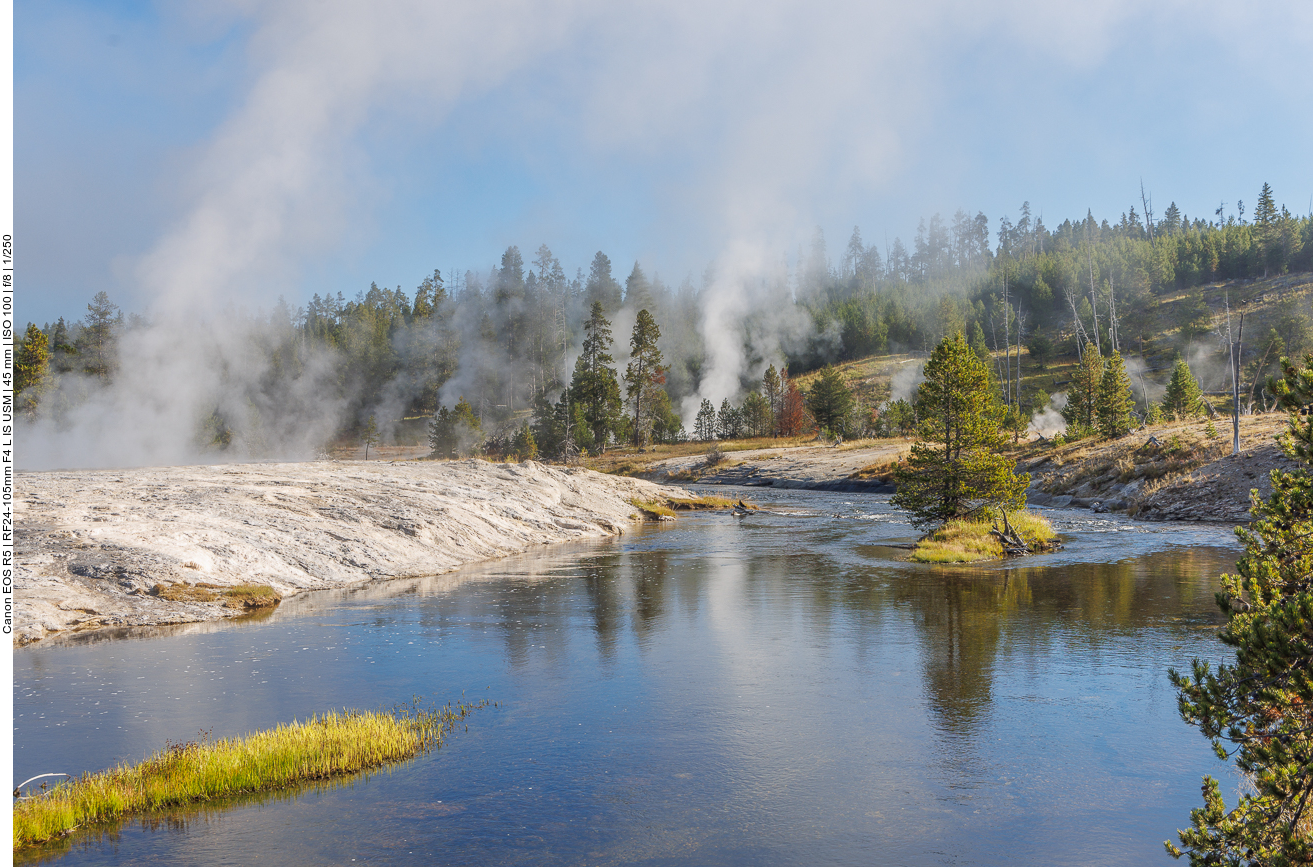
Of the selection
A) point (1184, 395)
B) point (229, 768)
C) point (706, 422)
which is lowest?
point (229, 768)

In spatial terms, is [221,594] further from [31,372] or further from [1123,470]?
[31,372]

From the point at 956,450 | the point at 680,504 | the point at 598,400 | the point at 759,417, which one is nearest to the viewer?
the point at 956,450

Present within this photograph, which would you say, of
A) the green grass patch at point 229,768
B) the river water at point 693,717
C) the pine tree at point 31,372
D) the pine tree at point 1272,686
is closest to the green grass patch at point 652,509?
the river water at point 693,717

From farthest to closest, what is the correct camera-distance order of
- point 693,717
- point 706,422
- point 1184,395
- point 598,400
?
point 706,422
point 598,400
point 1184,395
point 693,717

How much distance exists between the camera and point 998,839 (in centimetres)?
1018

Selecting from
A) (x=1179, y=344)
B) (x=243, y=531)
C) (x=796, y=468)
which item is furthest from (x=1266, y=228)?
(x=243, y=531)

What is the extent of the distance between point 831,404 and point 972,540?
8429 cm

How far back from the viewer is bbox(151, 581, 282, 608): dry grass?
78.6ft

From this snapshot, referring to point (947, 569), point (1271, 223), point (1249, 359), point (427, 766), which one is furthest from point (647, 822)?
point (1271, 223)

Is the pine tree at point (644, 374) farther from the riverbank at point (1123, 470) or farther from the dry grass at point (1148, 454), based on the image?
the dry grass at point (1148, 454)

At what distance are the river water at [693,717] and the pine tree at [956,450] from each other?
6.75m

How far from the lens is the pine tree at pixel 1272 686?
6945mm

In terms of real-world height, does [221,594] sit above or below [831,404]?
below

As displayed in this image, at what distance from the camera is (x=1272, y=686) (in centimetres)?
738
